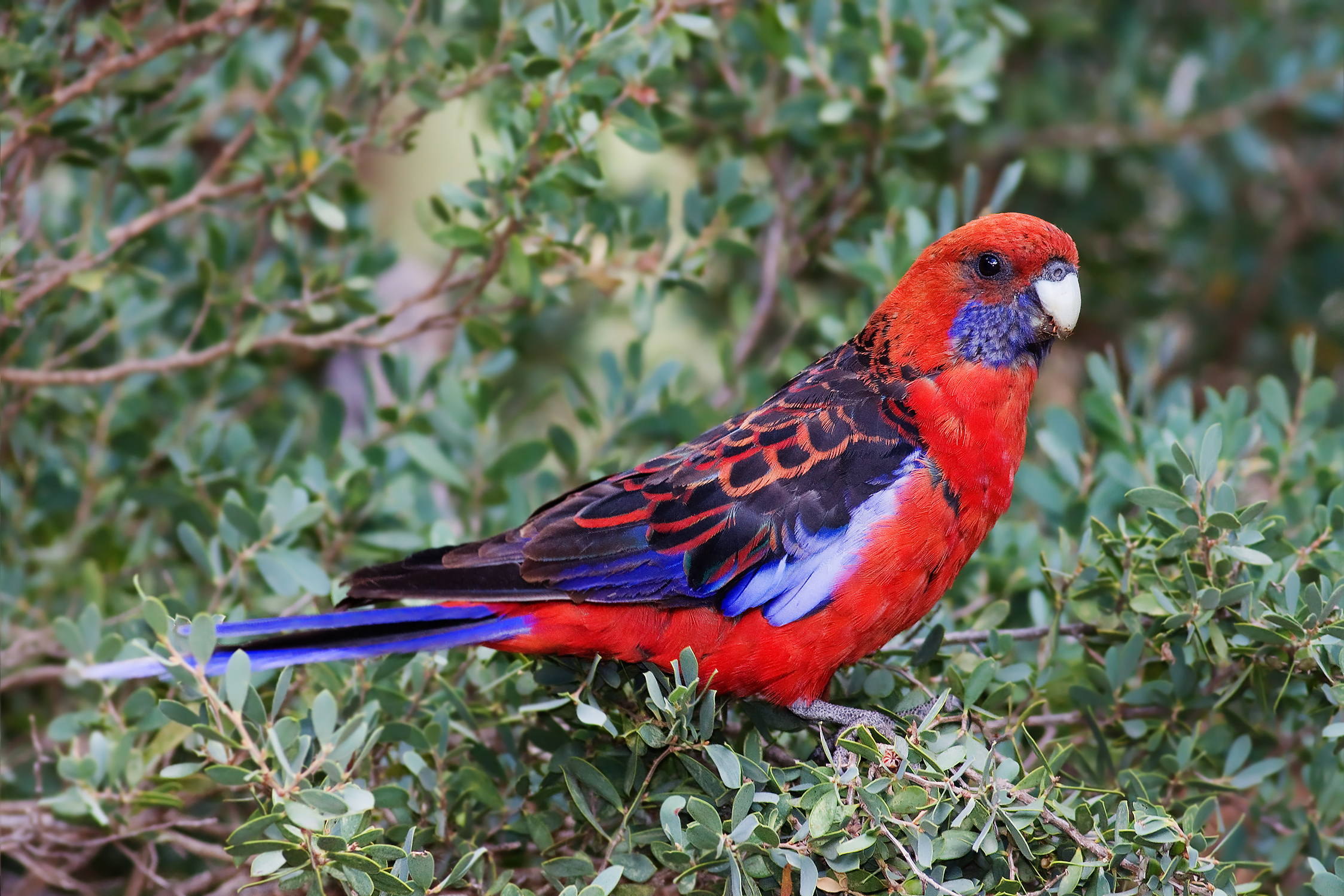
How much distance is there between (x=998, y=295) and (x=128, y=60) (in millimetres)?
2336

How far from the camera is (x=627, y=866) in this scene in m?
2.28

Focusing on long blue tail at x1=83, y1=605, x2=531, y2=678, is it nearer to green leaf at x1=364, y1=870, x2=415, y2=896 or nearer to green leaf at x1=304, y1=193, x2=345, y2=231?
green leaf at x1=364, y1=870, x2=415, y2=896

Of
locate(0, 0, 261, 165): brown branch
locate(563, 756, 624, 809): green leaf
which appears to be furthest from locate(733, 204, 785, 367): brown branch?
locate(563, 756, 624, 809): green leaf

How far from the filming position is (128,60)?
3051mm

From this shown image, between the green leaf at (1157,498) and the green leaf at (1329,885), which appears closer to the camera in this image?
the green leaf at (1329,885)

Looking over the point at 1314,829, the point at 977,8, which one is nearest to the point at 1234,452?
the point at 1314,829

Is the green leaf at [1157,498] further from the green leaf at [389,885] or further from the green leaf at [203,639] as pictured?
the green leaf at [203,639]

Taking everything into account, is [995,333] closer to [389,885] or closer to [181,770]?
[389,885]

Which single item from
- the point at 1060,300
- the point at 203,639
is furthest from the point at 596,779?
the point at 1060,300

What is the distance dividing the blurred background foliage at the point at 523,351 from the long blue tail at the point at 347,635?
14 cm

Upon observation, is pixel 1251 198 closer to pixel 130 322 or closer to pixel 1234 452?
pixel 1234 452

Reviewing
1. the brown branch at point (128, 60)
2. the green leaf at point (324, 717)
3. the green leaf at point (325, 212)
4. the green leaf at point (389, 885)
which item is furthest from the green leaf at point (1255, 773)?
the brown branch at point (128, 60)

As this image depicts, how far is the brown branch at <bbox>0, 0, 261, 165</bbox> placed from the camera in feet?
9.82

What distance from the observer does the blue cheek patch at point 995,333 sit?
2.74m
